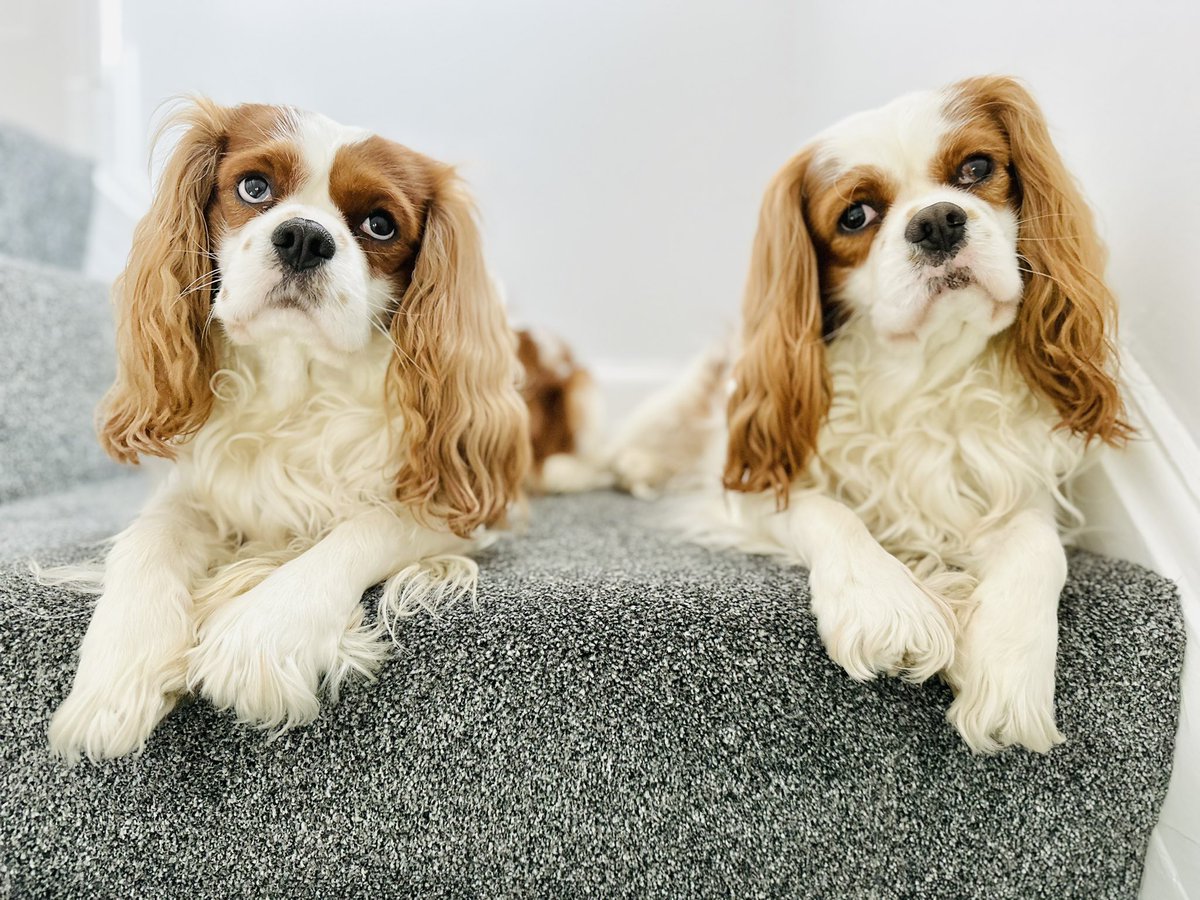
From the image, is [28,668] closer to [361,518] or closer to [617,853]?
[361,518]

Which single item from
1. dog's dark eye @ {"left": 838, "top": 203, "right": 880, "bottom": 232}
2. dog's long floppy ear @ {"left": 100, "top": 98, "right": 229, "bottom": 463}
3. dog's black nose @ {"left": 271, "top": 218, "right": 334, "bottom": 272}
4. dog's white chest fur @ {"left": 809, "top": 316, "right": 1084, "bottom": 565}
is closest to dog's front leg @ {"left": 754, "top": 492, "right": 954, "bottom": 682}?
dog's white chest fur @ {"left": 809, "top": 316, "right": 1084, "bottom": 565}

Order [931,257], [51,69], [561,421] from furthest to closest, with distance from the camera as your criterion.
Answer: [51,69] < [561,421] < [931,257]

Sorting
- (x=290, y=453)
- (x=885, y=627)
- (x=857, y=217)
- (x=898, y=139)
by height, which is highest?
(x=898, y=139)

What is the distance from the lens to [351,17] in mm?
1880

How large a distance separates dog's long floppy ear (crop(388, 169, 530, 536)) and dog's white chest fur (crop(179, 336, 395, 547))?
0.06 m

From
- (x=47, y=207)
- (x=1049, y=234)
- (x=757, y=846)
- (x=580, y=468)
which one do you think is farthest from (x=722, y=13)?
(x=757, y=846)

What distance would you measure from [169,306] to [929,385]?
1.01 meters

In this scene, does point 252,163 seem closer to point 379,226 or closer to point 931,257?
point 379,226

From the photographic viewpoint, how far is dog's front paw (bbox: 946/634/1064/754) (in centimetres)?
87

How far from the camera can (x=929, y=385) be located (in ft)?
3.84

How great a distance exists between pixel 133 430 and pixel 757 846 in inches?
34.9

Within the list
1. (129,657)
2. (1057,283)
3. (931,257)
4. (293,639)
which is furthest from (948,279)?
(129,657)

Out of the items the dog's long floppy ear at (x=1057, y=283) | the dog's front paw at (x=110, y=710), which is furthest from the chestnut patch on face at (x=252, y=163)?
the dog's long floppy ear at (x=1057, y=283)

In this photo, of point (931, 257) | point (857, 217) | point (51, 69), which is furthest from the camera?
point (51, 69)
